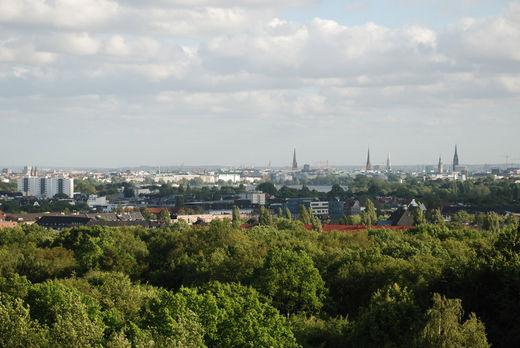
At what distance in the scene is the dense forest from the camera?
2552 cm

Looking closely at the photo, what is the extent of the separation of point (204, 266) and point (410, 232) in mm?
26037

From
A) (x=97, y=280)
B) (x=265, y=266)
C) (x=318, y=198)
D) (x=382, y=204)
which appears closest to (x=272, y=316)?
(x=265, y=266)

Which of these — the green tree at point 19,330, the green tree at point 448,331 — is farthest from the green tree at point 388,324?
the green tree at point 19,330

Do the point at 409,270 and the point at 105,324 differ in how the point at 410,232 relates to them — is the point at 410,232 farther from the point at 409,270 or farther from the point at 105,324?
the point at 105,324

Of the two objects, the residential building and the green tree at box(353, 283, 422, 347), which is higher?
the green tree at box(353, 283, 422, 347)

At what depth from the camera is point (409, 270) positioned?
3619 cm

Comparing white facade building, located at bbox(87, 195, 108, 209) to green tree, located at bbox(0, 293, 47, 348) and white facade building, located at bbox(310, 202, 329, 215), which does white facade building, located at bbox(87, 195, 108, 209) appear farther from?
green tree, located at bbox(0, 293, 47, 348)

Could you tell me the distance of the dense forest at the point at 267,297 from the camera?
83.7ft

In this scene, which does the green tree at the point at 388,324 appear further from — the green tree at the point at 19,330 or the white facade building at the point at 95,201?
the white facade building at the point at 95,201

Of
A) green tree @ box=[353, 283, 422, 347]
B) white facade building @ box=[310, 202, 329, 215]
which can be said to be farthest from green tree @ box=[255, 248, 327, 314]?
white facade building @ box=[310, 202, 329, 215]

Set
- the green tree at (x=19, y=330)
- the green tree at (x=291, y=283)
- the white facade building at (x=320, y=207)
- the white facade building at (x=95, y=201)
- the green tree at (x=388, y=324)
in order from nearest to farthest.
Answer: the green tree at (x=19, y=330), the green tree at (x=388, y=324), the green tree at (x=291, y=283), the white facade building at (x=320, y=207), the white facade building at (x=95, y=201)

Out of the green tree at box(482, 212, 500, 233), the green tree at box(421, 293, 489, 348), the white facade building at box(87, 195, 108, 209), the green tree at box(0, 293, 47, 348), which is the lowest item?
the white facade building at box(87, 195, 108, 209)

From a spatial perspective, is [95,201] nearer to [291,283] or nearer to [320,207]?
[320,207]

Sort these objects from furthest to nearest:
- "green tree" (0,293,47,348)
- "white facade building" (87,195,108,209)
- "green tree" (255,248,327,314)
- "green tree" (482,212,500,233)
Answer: "white facade building" (87,195,108,209), "green tree" (482,212,500,233), "green tree" (255,248,327,314), "green tree" (0,293,47,348)
